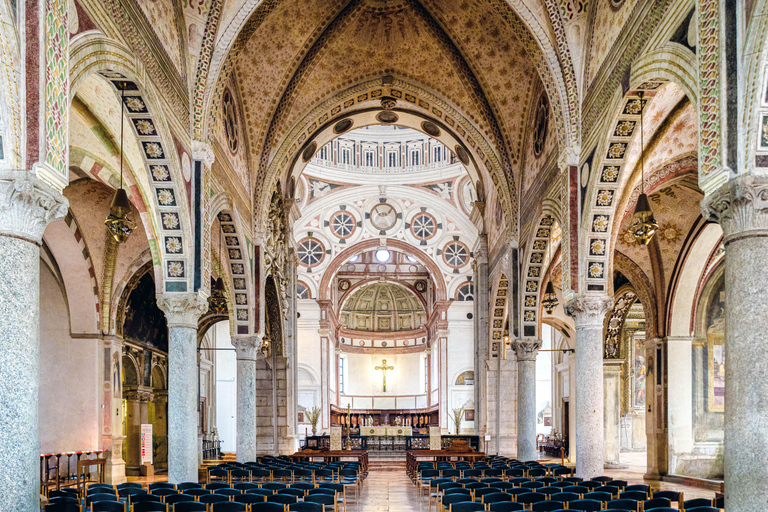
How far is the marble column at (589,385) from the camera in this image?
14969 mm

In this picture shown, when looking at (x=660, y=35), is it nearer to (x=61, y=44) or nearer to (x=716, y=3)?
(x=716, y=3)

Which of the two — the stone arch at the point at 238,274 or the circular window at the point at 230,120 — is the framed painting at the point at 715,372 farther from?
the circular window at the point at 230,120

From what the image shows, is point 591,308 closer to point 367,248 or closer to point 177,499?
point 177,499

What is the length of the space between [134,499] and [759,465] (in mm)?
7935

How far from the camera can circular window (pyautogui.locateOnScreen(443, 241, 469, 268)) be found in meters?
44.1

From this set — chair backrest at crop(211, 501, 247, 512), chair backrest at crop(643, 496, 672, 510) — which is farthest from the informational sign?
chair backrest at crop(643, 496, 672, 510)

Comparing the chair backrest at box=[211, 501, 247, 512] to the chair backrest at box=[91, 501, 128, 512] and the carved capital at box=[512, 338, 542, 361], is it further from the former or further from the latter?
the carved capital at box=[512, 338, 542, 361]

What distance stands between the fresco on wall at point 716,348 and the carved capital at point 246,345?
13383mm

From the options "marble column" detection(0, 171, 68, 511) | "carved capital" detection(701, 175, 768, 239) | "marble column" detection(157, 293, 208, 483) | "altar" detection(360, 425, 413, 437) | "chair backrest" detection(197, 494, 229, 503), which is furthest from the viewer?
"altar" detection(360, 425, 413, 437)

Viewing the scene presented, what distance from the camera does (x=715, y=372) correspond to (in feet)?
71.4

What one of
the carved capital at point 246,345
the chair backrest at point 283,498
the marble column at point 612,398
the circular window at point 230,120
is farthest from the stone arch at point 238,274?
the marble column at point 612,398

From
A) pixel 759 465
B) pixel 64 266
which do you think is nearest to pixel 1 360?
pixel 759 465

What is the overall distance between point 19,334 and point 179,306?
24.6 ft

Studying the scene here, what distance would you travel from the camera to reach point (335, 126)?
2603cm
